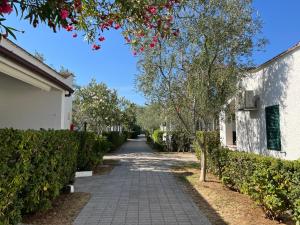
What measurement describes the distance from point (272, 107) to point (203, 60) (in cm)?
270

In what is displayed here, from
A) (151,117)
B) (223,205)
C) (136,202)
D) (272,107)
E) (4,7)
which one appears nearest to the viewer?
(4,7)

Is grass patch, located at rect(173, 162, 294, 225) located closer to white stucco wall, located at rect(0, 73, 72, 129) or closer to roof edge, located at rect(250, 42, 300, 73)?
roof edge, located at rect(250, 42, 300, 73)

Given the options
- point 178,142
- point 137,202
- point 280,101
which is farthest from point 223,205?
point 178,142

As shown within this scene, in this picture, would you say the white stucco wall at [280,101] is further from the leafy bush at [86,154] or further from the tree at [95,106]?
the tree at [95,106]

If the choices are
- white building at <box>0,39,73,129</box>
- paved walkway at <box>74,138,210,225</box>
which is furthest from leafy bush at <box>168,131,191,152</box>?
white building at <box>0,39,73,129</box>

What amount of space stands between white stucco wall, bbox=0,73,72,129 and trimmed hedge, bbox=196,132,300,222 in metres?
6.71

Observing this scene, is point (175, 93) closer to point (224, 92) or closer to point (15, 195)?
point (224, 92)

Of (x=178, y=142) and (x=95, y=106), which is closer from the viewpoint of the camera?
(x=178, y=142)

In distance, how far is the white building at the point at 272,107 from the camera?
981 cm

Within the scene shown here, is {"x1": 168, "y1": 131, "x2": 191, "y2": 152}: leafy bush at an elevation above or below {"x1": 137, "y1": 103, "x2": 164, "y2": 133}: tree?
below

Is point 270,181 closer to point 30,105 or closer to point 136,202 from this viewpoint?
point 136,202

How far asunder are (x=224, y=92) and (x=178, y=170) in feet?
15.0

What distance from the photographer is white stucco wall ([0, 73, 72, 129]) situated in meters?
12.5

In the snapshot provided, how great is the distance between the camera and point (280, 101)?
34.8 ft
